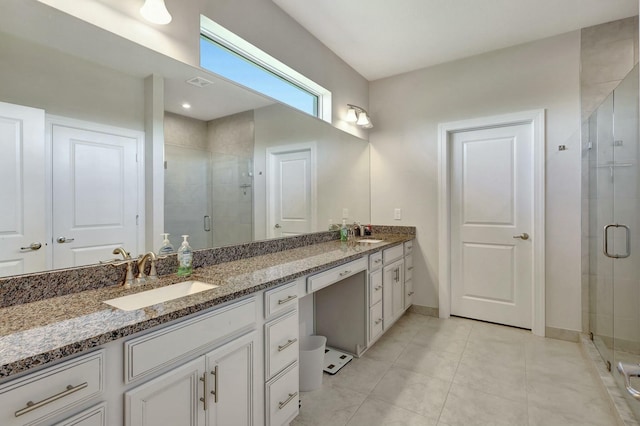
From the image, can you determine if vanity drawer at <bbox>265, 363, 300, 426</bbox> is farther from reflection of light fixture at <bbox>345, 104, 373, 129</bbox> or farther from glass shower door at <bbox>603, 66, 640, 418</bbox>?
reflection of light fixture at <bbox>345, 104, 373, 129</bbox>

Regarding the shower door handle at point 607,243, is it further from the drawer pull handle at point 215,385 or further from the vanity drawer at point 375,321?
the drawer pull handle at point 215,385

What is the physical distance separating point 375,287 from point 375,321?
0.26 metres

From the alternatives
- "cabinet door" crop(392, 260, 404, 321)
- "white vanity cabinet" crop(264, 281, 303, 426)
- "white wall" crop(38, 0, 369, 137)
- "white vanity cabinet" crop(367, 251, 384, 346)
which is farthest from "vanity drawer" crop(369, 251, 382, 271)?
"white wall" crop(38, 0, 369, 137)

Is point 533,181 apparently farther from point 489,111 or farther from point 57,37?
point 57,37

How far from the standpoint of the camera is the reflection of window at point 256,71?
1.86 metres

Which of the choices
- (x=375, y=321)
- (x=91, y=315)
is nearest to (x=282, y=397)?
(x=91, y=315)

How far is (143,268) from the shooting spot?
1.43m

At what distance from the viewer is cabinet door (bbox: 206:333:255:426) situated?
1130 millimetres

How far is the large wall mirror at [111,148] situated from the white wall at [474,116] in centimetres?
165

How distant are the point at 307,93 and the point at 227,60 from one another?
94 cm

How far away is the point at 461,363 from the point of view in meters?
2.28

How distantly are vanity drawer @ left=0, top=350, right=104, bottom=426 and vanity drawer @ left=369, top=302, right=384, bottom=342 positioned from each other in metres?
1.84

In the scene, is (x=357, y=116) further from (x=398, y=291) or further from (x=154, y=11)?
(x=154, y=11)

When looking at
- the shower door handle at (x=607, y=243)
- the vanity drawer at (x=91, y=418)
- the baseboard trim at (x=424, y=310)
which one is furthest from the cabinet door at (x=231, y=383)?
the baseboard trim at (x=424, y=310)
